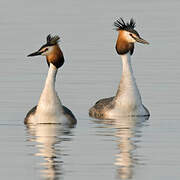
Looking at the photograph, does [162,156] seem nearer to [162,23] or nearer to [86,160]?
[86,160]

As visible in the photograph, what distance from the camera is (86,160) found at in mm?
21828

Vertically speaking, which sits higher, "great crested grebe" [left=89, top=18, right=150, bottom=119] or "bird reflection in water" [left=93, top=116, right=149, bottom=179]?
"great crested grebe" [left=89, top=18, right=150, bottom=119]

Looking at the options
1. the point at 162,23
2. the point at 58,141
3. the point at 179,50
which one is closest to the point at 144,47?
the point at 179,50

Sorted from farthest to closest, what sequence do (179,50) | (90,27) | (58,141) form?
(90,27), (179,50), (58,141)

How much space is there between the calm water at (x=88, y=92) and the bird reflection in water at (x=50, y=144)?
0.06ft

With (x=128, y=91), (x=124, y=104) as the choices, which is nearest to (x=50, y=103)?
(x=124, y=104)

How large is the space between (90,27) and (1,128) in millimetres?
18461

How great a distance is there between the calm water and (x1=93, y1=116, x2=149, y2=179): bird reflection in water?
0.02 m

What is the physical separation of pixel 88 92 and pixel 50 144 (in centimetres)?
658

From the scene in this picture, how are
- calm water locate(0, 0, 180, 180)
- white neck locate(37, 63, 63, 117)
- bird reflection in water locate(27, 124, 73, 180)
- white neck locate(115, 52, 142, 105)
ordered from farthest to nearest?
white neck locate(115, 52, 142, 105) < white neck locate(37, 63, 63, 117) < calm water locate(0, 0, 180, 180) < bird reflection in water locate(27, 124, 73, 180)

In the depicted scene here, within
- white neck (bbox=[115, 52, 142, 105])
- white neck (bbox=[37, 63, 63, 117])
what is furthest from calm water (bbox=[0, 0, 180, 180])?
white neck (bbox=[115, 52, 142, 105])

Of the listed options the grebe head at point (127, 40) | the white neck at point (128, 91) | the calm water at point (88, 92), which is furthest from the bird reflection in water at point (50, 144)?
the grebe head at point (127, 40)

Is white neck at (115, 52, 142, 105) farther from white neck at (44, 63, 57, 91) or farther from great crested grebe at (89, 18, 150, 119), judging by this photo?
white neck at (44, 63, 57, 91)

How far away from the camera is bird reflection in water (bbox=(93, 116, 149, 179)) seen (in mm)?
21219
